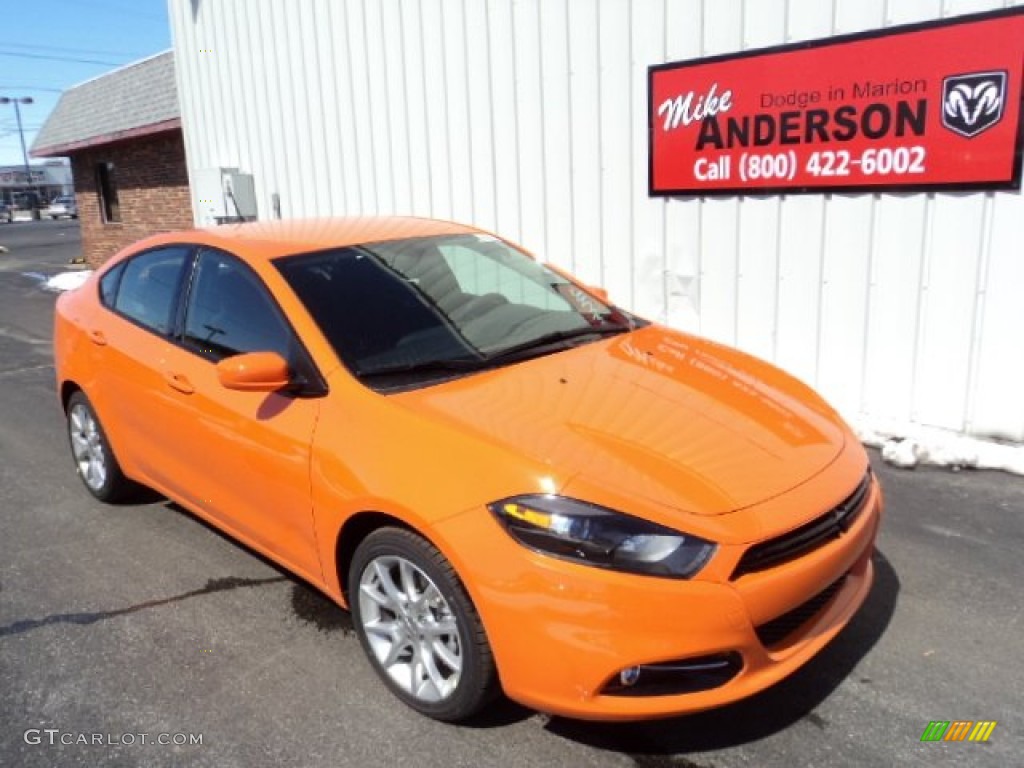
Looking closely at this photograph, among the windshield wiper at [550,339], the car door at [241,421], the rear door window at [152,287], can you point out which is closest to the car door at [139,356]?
the rear door window at [152,287]

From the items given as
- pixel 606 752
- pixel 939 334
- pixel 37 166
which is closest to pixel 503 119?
pixel 939 334

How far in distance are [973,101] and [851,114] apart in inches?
28.1

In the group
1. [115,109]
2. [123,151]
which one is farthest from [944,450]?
[115,109]

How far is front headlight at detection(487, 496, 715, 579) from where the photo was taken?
7.80ft

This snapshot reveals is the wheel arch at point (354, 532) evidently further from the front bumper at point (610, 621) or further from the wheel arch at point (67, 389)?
the wheel arch at point (67, 389)

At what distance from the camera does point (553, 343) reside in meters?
3.57

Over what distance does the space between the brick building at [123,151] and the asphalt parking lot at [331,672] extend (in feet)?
37.7

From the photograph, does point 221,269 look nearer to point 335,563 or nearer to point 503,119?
point 335,563

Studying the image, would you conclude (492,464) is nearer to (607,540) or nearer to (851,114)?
(607,540)

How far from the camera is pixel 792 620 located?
2.62 metres

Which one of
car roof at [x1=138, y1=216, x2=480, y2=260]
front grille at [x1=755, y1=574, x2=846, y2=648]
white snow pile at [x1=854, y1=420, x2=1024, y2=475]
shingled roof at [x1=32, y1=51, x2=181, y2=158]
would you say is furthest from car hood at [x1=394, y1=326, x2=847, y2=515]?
shingled roof at [x1=32, y1=51, x2=181, y2=158]

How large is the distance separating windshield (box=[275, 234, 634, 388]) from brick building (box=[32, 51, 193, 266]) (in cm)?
1156

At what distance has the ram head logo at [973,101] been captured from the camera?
4.84 metres

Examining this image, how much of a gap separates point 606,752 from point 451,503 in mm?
931
